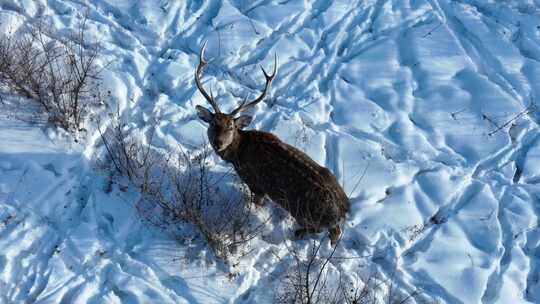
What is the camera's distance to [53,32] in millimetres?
7777

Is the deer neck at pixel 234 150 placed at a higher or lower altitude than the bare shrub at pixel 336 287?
higher

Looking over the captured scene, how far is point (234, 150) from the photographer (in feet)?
20.2

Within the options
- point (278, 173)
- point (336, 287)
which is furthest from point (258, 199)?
point (336, 287)

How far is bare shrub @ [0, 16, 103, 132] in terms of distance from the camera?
640 centimetres

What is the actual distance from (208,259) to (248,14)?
5.07 m

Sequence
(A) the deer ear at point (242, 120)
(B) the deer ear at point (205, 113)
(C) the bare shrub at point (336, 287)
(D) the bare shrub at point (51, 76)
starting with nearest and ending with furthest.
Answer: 1. (C) the bare shrub at point (336, 287)
2. (B) the deer ear at point (205, 113)
3. (A) the deer ear at point (242, 120)
4. (D) the bare shrub at point (51, 76)

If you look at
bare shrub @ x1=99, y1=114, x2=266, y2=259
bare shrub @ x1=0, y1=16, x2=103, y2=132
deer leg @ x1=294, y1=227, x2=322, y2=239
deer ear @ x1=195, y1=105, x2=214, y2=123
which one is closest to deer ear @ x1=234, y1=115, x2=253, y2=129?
deer ear @ x1=195, y1=105, x2=214, y2=123

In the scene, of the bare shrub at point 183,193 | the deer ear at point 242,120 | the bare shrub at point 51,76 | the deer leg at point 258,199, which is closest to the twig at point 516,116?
the deer leg at point 258,199

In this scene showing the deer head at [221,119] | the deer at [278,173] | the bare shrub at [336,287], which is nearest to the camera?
the bare shrub at [336,287]

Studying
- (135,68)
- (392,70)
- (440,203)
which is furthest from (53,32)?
(440,203)

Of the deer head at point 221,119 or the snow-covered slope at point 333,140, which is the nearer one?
the snow-covered slope at point 333,140

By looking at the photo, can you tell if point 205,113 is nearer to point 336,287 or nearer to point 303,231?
point 303,231

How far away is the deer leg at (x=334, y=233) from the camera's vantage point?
19.1 ft

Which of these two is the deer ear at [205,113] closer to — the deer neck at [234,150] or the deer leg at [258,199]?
the deer neck at [234,150]
